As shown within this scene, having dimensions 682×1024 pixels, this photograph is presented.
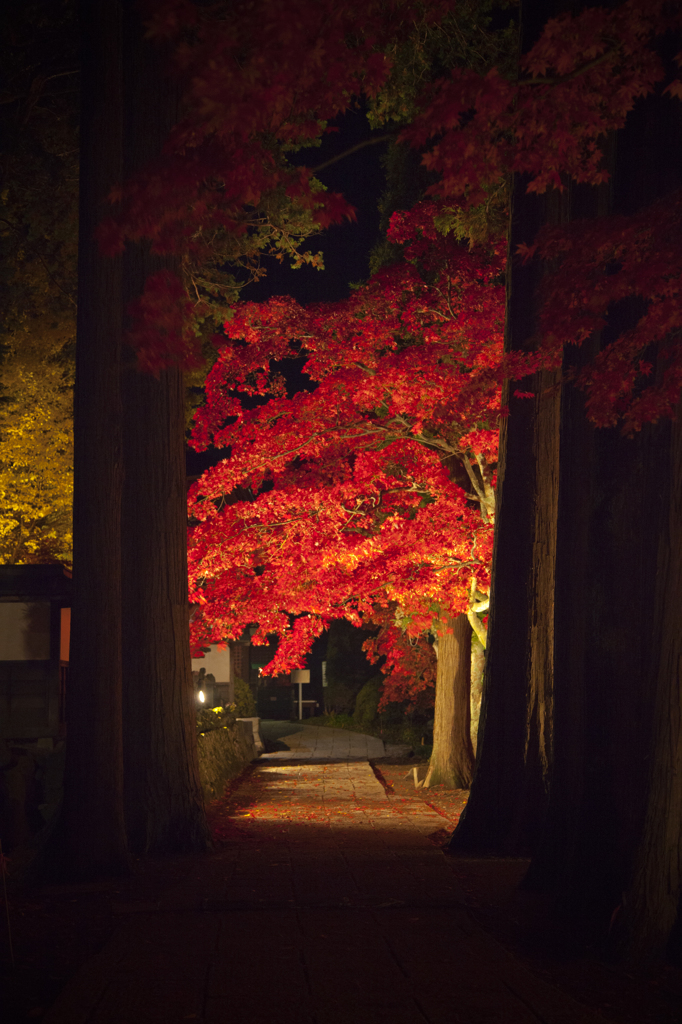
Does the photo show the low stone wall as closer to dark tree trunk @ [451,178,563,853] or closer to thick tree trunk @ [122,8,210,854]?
thick tree trunk @ [122,8,210,854]

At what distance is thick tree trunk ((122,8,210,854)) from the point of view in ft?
27.9

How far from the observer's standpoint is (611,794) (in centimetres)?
610

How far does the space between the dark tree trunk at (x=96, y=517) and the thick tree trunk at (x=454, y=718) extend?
1087cm

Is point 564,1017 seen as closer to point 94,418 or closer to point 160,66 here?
point 94,418

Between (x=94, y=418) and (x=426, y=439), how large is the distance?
749 centimetres

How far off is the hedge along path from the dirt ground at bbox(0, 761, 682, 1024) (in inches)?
8.5

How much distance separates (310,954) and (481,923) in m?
1.60

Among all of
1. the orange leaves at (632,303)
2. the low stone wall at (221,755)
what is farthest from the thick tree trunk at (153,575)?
the low stone wall at (221,755)

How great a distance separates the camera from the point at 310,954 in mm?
5223

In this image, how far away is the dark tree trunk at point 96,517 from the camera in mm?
7484

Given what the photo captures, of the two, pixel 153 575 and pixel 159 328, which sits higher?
pixel 159 328

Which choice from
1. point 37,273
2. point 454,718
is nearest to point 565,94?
point 37,273

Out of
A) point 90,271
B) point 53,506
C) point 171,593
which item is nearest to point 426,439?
point 171,593

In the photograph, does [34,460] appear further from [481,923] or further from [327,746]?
[481,923]
